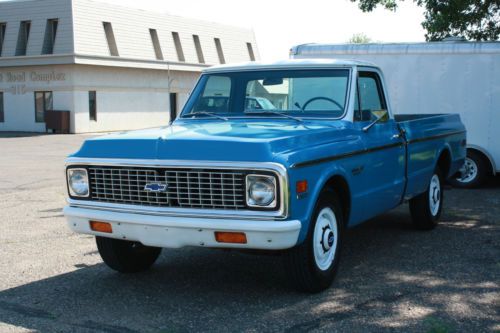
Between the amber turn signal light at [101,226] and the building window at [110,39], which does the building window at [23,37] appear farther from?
the amber turn signal light at [101,226]

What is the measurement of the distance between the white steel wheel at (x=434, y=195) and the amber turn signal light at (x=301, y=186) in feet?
12.5

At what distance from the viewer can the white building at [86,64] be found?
38.2 meters

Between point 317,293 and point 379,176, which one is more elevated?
point 379,176

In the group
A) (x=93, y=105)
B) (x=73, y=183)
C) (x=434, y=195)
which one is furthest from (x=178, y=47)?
(x=73, y=183)

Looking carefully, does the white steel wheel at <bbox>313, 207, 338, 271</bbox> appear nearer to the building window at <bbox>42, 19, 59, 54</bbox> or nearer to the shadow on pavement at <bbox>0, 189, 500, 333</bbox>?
the shadow on pavement at <bbox>0, 189, 500, 333</bbox>

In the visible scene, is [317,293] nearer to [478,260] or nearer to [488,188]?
[478,260]

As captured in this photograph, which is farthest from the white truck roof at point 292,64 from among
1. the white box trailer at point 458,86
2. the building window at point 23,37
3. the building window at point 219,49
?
the building window at point 219,49

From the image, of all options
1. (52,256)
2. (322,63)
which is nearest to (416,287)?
(322,63)

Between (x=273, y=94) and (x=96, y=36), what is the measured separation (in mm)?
34438

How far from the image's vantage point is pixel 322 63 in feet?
22.2

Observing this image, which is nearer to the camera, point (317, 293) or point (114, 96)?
point (317, 293)

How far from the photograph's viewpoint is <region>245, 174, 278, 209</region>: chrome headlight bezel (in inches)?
198

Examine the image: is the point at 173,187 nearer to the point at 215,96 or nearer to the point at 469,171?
the point at 215,96

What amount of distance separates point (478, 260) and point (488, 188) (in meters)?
6.31
